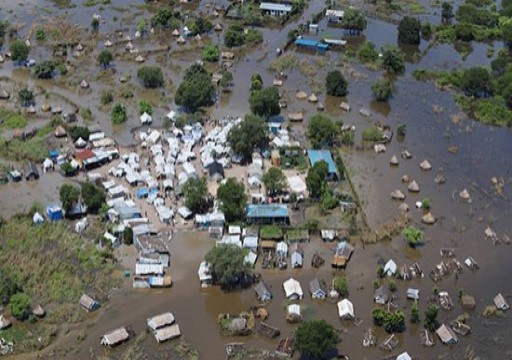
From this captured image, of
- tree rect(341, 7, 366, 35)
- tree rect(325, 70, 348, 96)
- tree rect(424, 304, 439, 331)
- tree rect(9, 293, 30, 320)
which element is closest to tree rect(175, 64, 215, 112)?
tree rect(325, 70, 348, 96)

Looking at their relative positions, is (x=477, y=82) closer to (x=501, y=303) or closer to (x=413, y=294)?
(x=501, y=303)

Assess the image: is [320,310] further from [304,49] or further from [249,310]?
[304,49]

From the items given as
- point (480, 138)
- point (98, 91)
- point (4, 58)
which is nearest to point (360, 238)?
point (480, 138)

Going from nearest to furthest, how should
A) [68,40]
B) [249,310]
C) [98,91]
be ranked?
[249,310], [98,91], [68,40]

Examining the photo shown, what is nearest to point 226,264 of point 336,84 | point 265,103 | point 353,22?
point 265,103

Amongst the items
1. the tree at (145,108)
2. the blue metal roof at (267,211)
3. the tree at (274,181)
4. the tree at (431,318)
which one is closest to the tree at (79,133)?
the tree at (145,108)

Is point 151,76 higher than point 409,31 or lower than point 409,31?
lower

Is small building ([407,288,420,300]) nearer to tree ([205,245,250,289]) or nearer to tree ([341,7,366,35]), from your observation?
tree ([205,245,250,289])

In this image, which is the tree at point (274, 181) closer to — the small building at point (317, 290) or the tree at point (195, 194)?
the tree at point (195, 194)
